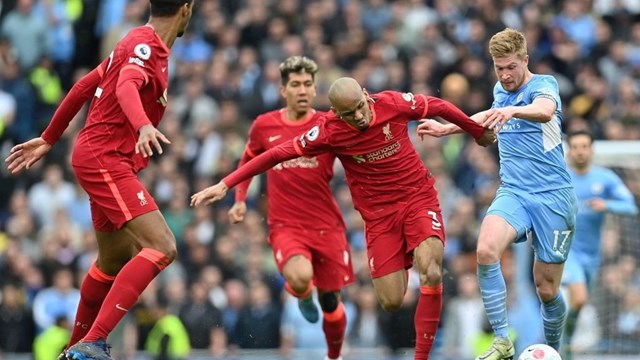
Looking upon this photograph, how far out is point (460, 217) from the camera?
18156mm

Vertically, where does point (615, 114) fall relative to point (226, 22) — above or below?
below

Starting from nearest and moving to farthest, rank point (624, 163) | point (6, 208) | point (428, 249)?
point (428, 249), point (624, 163), point (6, 208)

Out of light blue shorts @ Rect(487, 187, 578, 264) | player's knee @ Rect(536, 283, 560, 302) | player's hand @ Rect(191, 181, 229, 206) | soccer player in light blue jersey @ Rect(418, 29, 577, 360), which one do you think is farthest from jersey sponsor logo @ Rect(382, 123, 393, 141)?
player's knee @ Rect(536, 283, 560, 302)

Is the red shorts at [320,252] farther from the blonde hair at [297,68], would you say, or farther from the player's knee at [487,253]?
the player's knee at [487,253]

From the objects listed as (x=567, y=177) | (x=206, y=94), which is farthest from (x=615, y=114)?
(x=567, y=177)

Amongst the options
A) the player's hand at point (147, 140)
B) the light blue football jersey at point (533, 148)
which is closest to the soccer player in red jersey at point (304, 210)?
the light blue football jersey at point (533, 148)

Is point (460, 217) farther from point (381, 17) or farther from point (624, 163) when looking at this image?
point (381, 17)

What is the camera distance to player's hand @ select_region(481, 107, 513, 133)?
430 inches

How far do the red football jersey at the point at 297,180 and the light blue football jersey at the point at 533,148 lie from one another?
226 cm

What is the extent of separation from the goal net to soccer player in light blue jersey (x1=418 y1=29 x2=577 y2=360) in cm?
474

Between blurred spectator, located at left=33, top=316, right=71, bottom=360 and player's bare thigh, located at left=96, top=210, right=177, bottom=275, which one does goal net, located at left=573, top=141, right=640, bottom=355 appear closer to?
blurred spectator, located at left=33, top=316, right=71, bottom=360

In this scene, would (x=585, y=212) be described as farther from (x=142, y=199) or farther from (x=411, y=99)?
(x=142, y=199)

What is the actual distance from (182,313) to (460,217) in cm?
367

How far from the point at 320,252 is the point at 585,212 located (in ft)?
10.5
